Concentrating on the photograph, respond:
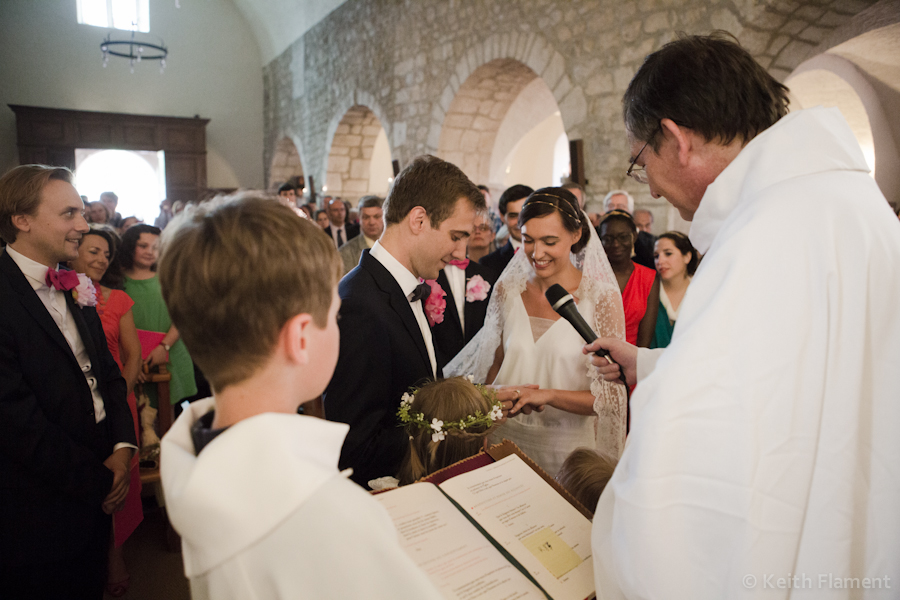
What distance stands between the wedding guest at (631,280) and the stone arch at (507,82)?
2.30m

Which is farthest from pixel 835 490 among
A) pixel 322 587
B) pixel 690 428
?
pixel 322 587

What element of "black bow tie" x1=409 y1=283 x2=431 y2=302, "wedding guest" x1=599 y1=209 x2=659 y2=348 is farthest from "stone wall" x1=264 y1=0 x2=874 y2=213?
"black bow tie" x1=409 y1=283 x2=431 y2=302

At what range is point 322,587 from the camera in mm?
666

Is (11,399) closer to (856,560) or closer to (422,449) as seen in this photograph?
(422,449)

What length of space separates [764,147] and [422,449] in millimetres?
930

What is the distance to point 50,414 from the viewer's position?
1.74 m

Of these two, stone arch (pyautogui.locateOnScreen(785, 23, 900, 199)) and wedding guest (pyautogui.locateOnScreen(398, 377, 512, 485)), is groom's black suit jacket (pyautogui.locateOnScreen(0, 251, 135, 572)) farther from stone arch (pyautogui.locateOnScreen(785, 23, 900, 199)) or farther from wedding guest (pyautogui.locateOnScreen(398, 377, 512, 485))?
stone arch (pyautogui.locateOnScreen(785, 23, 900, 199))

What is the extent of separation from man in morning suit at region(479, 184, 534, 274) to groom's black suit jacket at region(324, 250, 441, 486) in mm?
2069

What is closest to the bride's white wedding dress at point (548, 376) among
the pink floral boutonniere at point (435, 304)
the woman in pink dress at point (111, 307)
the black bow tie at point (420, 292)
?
the pink floral boutonniere at point (435, 304)

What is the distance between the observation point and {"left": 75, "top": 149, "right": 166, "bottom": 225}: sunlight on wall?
17.7 m

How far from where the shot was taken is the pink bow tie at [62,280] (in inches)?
72.9

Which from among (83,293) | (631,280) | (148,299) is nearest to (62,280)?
(83,293)

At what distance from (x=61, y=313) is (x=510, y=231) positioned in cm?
270

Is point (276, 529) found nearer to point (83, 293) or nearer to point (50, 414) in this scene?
point (50, 414)
